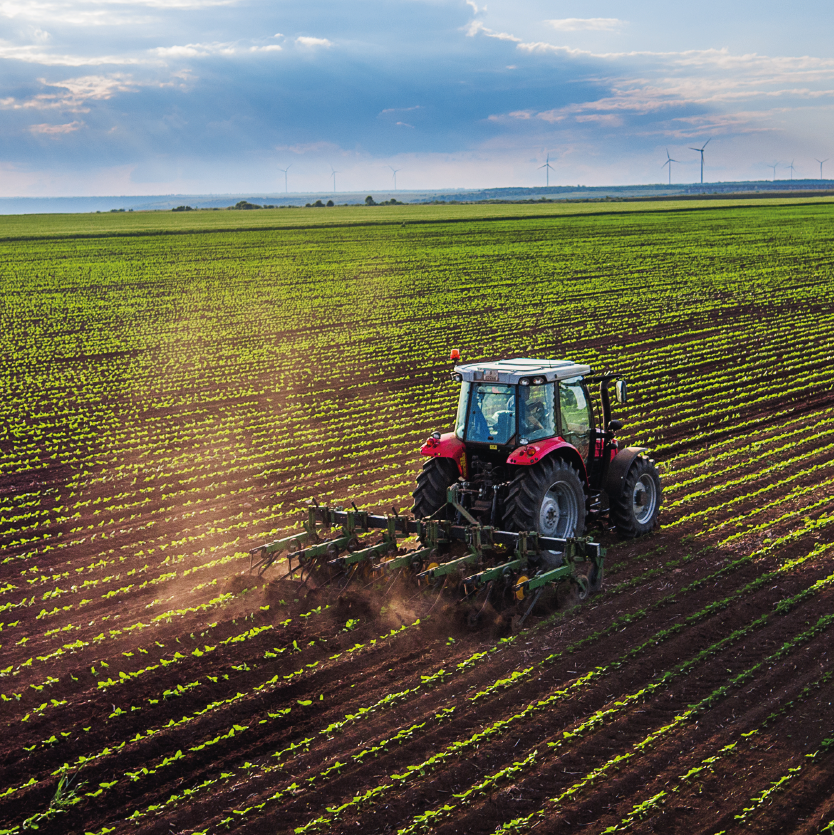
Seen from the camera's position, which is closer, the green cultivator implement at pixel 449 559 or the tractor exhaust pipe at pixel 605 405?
the green cultivator implement at pixel 449 559

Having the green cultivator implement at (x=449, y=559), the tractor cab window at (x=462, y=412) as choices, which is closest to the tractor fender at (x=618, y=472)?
the green cultivator implement at (x=449, y=559)

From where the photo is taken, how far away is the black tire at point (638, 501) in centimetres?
1166

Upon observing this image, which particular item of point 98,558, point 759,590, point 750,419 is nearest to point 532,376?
point 759,590

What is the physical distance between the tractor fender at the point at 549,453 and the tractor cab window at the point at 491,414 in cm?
33

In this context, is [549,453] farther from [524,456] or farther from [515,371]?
[515,371]

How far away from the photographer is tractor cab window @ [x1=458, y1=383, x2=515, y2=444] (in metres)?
10.7

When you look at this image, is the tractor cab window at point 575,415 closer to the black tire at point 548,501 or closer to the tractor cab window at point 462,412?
the black tire at point 548,501

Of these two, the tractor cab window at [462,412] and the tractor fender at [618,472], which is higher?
the tractor cab window at [462,412]

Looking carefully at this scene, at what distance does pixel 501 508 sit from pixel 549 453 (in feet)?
2.68

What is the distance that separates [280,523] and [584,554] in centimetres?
464

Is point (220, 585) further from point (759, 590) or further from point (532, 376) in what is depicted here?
point (759, 590)

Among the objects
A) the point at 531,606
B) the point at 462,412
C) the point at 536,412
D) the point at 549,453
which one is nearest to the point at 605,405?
the point at 536,412

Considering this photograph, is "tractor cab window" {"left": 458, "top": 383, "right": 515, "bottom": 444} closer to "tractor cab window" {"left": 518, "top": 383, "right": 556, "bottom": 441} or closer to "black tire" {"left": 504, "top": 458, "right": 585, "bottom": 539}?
"tractor cab window" {"left": 518, "top": 383, "right": 556, "bottom": 441}

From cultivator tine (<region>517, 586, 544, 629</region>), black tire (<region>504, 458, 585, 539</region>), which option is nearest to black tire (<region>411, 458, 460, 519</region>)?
black tire (<region>504, 458, 585, 539</region>)
